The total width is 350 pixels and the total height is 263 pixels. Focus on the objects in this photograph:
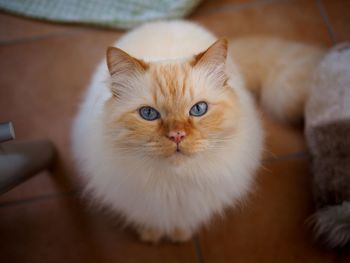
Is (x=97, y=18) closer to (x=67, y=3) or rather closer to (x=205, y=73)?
(x=67, y=3)

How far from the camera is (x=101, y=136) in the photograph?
3.13 ft

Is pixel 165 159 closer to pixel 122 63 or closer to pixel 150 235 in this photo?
pixel 122 63

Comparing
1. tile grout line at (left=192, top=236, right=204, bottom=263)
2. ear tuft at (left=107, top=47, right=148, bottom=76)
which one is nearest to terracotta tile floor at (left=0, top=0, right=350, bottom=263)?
tile grout line at (left=192, top=236, right=204, bottom=263)

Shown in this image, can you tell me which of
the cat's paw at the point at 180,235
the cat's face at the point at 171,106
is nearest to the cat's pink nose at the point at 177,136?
the cat's face at the point at 171,106

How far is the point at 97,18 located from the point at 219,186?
1164mm

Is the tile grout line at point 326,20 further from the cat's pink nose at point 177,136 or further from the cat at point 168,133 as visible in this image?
the cat's pink nose at point 177,136

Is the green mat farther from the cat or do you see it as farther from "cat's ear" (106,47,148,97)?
"cat's ear" (106,47,148,97)

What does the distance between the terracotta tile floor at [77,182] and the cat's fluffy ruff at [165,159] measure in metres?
0.20

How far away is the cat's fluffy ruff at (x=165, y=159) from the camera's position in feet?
2.91

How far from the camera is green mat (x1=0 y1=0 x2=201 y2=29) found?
1757mm

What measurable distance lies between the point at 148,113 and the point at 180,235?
629 mm

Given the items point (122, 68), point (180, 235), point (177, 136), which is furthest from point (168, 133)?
point (180, 235)

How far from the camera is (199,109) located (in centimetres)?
87

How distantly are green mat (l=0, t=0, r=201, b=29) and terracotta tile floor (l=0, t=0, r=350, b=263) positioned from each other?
49mm
